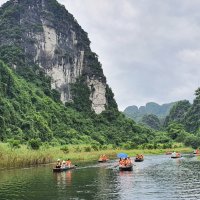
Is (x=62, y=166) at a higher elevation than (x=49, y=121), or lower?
lower

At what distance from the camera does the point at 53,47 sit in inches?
4392

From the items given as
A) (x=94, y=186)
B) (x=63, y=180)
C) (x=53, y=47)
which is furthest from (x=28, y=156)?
(x=53, y=47)

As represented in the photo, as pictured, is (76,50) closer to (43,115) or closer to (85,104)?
(85,104)

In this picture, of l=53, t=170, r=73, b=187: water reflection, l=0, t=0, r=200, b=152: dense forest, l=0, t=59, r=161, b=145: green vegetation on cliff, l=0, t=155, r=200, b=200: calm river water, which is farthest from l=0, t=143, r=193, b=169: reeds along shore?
l=0, t=0, r=200, b=152: dense forest

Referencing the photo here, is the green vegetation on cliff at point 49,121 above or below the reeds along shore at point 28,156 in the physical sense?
above

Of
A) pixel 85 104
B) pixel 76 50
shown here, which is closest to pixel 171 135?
pixel 85 104

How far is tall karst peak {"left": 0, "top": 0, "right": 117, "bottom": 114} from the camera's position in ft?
353

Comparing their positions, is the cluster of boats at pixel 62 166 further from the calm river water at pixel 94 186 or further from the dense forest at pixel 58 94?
the dense forest at pixel 58 94

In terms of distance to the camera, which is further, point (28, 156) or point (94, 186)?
point (28, 156)

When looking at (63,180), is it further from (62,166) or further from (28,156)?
→ (28,156)

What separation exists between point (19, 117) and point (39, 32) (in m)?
40.5

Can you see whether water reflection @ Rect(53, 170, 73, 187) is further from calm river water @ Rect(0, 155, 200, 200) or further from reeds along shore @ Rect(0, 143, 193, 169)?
reeds along shore @ Rect(0, 143, 193, 169)

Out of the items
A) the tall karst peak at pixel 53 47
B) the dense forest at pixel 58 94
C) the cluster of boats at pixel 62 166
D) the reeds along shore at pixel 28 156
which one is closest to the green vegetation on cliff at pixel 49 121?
the dense forest at pixel 58 94

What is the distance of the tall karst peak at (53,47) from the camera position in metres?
108
